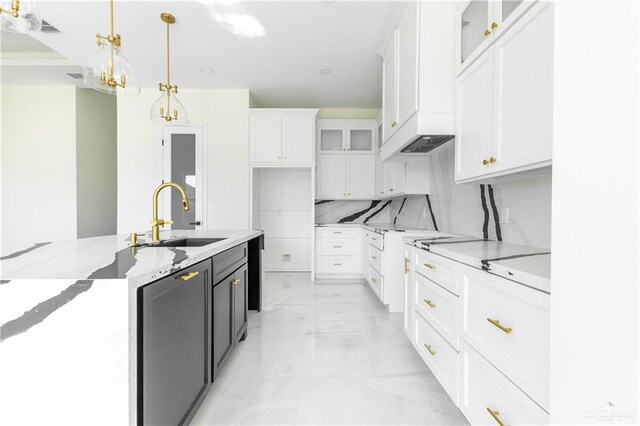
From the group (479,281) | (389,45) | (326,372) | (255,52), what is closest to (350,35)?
(389,45)

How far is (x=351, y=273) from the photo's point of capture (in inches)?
174

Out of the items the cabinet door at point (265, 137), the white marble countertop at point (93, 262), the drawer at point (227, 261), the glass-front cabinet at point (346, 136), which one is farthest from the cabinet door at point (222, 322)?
the glass-front cabinet at point (346, 136)

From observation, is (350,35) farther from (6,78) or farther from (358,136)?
(6,78)

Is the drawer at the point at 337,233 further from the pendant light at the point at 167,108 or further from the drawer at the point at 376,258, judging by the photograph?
the pendant light at the point at 167,108

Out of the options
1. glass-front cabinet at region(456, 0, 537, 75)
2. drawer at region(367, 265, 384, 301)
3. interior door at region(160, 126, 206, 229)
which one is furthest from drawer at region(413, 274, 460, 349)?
interior door at region(160, 126, 206, 229)

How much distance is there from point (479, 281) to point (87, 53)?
4521 mm

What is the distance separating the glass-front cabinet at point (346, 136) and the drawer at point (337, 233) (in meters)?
1.27

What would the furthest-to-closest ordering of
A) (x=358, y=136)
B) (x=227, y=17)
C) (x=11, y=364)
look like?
(x=358, y=136)
(x=227, y=17)
(x=11, y=364)

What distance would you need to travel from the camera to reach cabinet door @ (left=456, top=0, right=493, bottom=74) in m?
1.57

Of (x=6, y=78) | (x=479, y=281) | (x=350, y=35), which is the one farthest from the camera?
(x=6, y=78)

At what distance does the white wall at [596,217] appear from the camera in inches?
20.5

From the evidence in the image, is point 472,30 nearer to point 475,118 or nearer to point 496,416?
point 475,118

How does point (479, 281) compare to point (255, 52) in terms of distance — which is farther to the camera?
point (255, 52)

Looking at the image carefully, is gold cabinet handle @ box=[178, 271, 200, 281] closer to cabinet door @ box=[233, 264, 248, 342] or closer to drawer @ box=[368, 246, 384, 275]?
cabinet door @ box=[233, 264, 248, 342]
